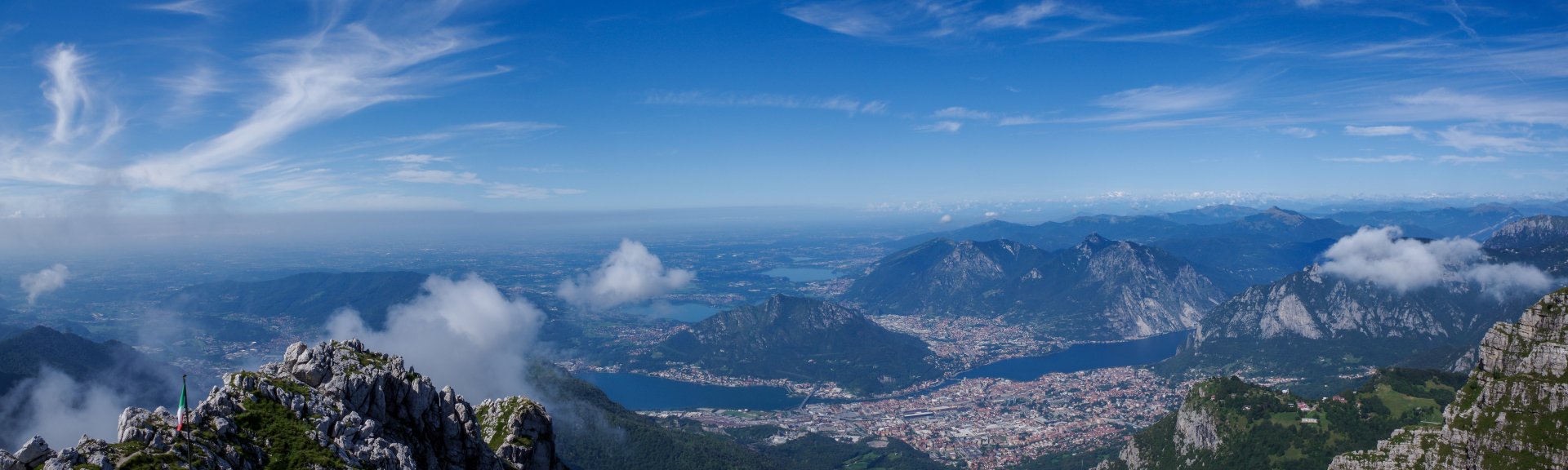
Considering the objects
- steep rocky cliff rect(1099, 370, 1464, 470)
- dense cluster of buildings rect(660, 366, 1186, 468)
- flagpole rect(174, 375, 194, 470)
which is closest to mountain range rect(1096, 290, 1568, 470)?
steep rocky cliff rect(1099, 370, 1464, 470)

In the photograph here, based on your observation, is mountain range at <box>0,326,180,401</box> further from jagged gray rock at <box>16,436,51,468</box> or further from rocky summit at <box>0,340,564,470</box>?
jagged gray rock at <box>16,436,51,468</box>

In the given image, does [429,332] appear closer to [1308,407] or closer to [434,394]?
[434,394]

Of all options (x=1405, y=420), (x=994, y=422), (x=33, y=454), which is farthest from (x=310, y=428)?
(x=994, y=422)

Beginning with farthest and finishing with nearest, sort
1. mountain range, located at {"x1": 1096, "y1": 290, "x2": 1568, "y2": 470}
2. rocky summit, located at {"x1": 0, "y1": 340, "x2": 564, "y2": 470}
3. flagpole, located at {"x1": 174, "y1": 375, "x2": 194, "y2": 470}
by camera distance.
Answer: mountain range, located at {"x1": 1096, "y1": 290, "x2": 1568, "y2": 470} < rocky summit, located at {"x1": 0, "y1": 340, "x2": 564, "y2": 470} < flagpole, located at {"x1": 174, "y1": 375, "x2": 194, "y2": 470}

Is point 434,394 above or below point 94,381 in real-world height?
above

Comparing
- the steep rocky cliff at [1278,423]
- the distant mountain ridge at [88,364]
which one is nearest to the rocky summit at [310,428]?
the steep rocky cliff at [1278,423]

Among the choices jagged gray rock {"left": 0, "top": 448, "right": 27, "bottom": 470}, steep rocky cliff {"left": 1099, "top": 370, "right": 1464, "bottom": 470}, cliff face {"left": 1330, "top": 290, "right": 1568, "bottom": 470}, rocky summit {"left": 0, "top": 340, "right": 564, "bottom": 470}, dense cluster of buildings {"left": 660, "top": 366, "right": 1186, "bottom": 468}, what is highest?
jagged gray rock {"left": 0, "top": 448, "right": 27, "bottom": 470}

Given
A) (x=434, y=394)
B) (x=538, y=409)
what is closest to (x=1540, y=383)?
(x=538, y=409)
